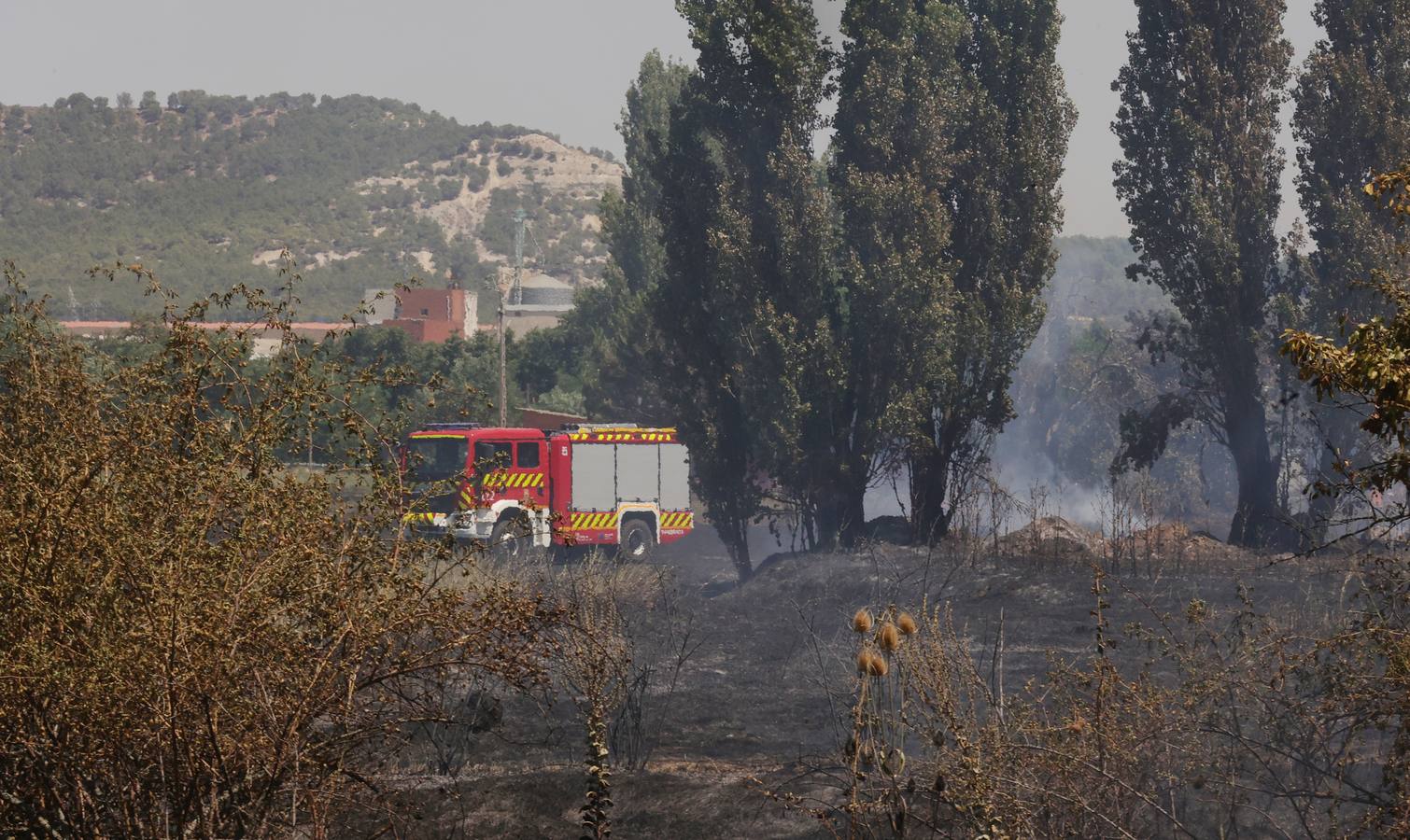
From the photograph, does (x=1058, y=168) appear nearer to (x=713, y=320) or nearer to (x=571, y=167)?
(x=713, y=320)

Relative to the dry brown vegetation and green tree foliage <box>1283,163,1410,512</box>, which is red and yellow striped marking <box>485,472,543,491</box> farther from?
green tree foliage <box>1283,163,1410,512</box>

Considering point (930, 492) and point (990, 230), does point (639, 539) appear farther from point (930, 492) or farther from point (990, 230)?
point (990, 230)

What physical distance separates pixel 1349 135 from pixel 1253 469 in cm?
623

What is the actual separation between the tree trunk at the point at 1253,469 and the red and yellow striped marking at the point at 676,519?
1210 cm

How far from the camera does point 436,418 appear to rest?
4050 centimetres

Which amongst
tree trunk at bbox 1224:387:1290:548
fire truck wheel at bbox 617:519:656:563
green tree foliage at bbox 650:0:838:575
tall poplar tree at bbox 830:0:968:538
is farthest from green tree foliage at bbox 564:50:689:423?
tree trunk at bbox 1224:387:1290:548

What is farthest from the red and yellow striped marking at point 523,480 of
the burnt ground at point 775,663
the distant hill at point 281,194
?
the distant hill at point 281,194

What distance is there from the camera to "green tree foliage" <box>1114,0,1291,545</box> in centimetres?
2736

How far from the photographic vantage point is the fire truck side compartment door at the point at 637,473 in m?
33.2

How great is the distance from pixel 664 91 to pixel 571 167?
136m

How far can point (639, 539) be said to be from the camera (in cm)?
3422

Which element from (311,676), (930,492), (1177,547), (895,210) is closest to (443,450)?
(930,492)

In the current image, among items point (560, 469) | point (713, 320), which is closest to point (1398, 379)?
point (713, 320)

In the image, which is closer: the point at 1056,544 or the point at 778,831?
the point at 778,831
